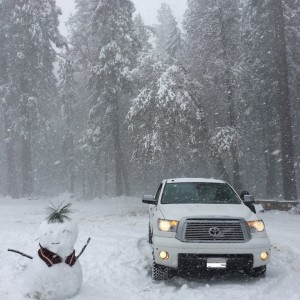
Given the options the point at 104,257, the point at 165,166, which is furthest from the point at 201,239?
the point at 165,166

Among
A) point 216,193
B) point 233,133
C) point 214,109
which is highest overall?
point 214,109

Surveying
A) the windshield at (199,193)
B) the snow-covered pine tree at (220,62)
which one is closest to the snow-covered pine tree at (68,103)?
the snow-covered pine tree at (220,62)

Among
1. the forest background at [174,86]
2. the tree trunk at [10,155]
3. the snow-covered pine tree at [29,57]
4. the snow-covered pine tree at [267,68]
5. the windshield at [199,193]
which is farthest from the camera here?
the tree trunk at [10,155]

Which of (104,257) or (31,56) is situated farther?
(31,56)

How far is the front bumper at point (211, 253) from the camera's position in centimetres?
680

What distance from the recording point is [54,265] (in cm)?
582

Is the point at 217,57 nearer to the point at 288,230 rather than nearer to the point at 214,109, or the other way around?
the point at 214,109

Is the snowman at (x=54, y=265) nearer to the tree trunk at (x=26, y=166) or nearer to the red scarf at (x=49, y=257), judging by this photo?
the red scarf at (x=49, y=257)

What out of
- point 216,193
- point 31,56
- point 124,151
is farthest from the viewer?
point 124,151

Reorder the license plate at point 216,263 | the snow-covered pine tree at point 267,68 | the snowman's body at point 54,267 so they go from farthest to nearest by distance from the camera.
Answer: the snow-covered pine tree at point 267,68
the license plate at point 216,263
the snowman's body at point 54,267

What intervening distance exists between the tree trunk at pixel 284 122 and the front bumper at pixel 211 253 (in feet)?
39.7

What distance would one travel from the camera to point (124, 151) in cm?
3578

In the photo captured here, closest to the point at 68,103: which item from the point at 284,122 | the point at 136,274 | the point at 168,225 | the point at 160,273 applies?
the point at 284,122

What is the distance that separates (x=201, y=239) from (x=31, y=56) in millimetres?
25982
